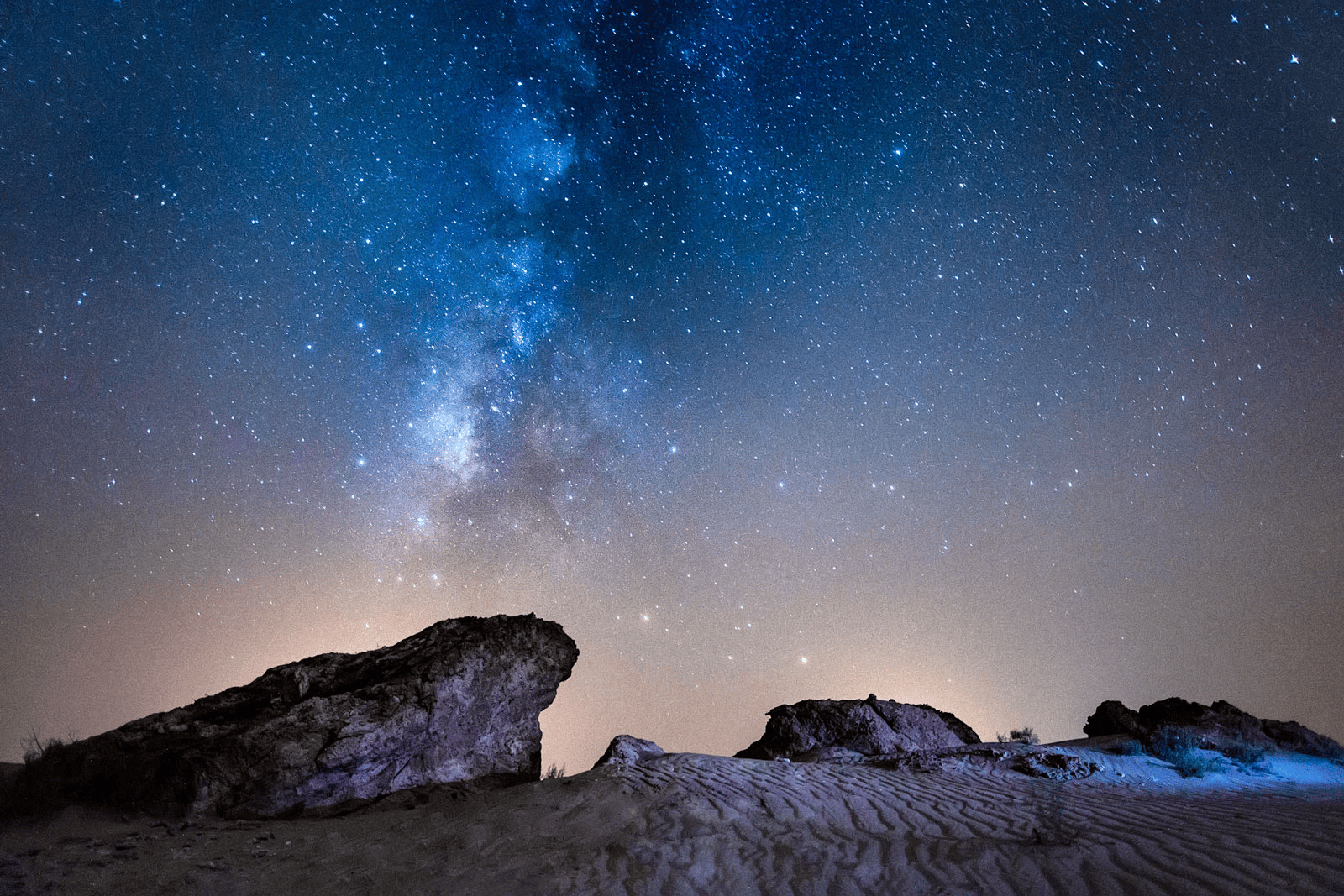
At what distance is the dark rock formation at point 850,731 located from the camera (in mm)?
11180

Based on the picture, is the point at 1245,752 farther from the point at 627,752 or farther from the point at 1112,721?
the point at 627,752

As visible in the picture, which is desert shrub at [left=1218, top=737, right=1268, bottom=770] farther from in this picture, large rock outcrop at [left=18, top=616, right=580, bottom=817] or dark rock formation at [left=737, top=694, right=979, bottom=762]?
large rock outcrop at [left=18, top=616, right=580, bottom=817]

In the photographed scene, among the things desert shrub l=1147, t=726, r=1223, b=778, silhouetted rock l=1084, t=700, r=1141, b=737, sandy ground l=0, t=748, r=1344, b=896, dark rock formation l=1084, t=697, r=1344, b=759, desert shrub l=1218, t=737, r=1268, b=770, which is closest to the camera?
sandy ground l=0, t=748, r=1344, b=896

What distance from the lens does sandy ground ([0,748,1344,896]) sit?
15.6 ft

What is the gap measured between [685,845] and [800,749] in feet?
20.6

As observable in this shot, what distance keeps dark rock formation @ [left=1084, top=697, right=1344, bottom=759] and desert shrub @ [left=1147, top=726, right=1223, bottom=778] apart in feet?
0.77

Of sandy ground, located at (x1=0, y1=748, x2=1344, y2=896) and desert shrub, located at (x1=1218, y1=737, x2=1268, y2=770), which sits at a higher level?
desert shrub, located at (x1=1218, y1=737, x2=1268, y2=770)

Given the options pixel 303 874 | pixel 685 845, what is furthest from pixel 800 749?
pixel 303 874

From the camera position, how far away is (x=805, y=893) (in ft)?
15.3

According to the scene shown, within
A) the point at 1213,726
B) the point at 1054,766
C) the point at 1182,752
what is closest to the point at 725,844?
the point at 1054,766

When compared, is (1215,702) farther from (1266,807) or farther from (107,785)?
(107,785)

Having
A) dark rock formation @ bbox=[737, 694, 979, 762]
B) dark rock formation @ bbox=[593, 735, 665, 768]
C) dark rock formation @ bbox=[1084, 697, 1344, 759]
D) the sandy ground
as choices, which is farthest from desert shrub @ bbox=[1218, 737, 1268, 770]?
dark rock formation @ bbox=[593, 735, 665, 768]

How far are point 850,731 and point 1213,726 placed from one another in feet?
25.0

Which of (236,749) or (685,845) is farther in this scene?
(236,749)
